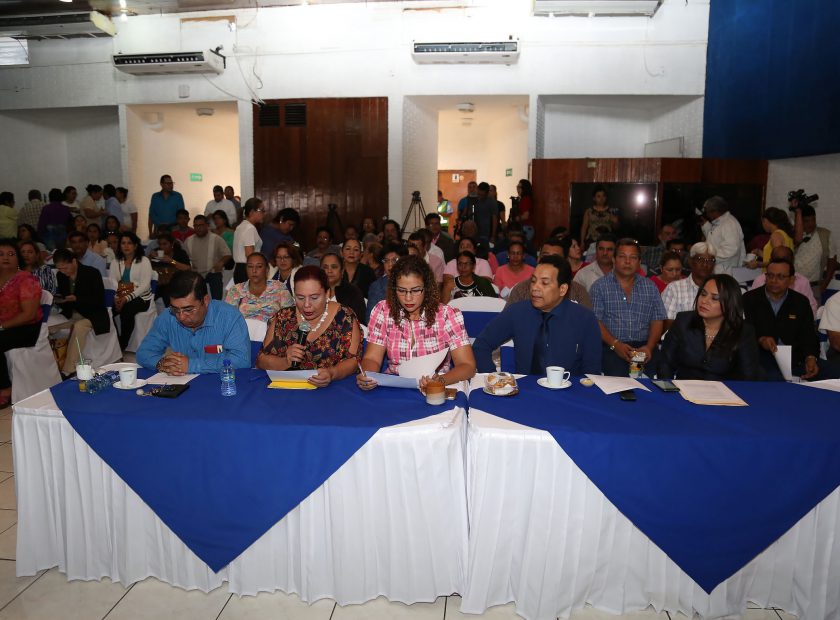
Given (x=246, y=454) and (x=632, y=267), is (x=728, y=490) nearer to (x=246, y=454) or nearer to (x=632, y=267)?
(x=246, y=454)

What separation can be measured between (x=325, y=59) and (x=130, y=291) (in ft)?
16.9

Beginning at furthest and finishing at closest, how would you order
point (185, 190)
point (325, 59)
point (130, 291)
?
point (185, 190) < point (325, 59) < point (130, 291)

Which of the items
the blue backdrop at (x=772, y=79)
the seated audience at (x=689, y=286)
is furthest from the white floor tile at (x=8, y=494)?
the blue backdrop at (x=772, y=79)

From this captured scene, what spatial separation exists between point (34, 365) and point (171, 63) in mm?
6247

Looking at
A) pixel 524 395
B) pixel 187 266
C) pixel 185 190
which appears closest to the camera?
pixel 524 395

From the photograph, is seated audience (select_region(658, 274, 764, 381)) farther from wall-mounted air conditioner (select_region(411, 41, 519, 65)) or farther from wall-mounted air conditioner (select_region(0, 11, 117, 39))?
wall-mounted air conditioner (select_region(0, 11, 117, 39))

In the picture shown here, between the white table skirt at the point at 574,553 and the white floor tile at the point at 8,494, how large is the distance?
8.31ft

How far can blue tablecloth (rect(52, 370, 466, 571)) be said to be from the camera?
2264 mm

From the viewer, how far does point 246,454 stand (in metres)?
2.29

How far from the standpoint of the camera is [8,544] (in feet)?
9.58

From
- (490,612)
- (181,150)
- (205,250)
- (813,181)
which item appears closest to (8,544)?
(490,612)

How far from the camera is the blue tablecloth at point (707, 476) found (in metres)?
2.18

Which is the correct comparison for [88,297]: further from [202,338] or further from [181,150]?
[181,150]

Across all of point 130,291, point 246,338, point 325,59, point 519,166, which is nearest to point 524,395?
point 246,338
